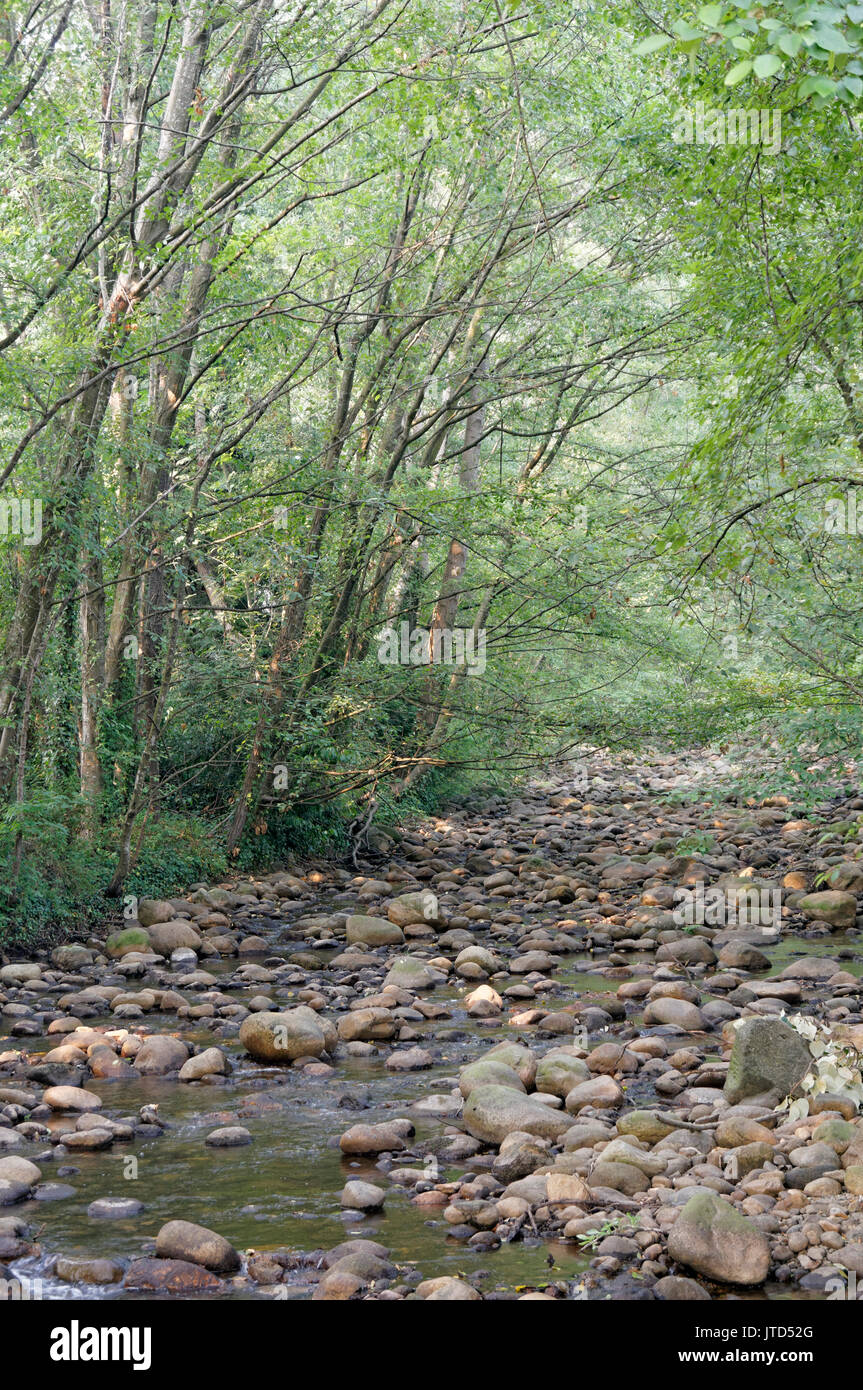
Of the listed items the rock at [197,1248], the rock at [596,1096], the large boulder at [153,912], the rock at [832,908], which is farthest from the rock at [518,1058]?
the rock at [832,908]

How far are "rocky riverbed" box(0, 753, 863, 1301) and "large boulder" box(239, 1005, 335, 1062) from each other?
0.02 metres

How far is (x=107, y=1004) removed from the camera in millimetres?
6555

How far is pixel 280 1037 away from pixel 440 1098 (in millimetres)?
1016

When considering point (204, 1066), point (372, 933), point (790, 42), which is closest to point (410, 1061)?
→ point (204, 1066)

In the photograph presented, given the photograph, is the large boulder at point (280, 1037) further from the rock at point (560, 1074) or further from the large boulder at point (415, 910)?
the large boulder at point (415, 910)

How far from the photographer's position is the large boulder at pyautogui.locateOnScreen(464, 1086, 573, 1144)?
4598mm

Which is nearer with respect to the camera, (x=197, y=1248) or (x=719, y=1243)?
(x=719, y=1243)

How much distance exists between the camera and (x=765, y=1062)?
4.83m

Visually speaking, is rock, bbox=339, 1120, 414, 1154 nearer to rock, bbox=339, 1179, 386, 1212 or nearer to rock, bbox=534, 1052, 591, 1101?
rock, bbox=339, 1179, 386, 1212

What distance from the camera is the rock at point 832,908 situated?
27.7 feet

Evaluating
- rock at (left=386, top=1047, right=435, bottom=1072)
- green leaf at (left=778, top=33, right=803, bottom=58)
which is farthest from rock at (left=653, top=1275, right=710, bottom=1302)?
green leaf at (left=778, top=33, right=803, bottom=58)

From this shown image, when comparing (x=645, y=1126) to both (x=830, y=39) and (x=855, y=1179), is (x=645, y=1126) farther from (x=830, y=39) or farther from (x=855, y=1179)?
(x=830, y=39)
